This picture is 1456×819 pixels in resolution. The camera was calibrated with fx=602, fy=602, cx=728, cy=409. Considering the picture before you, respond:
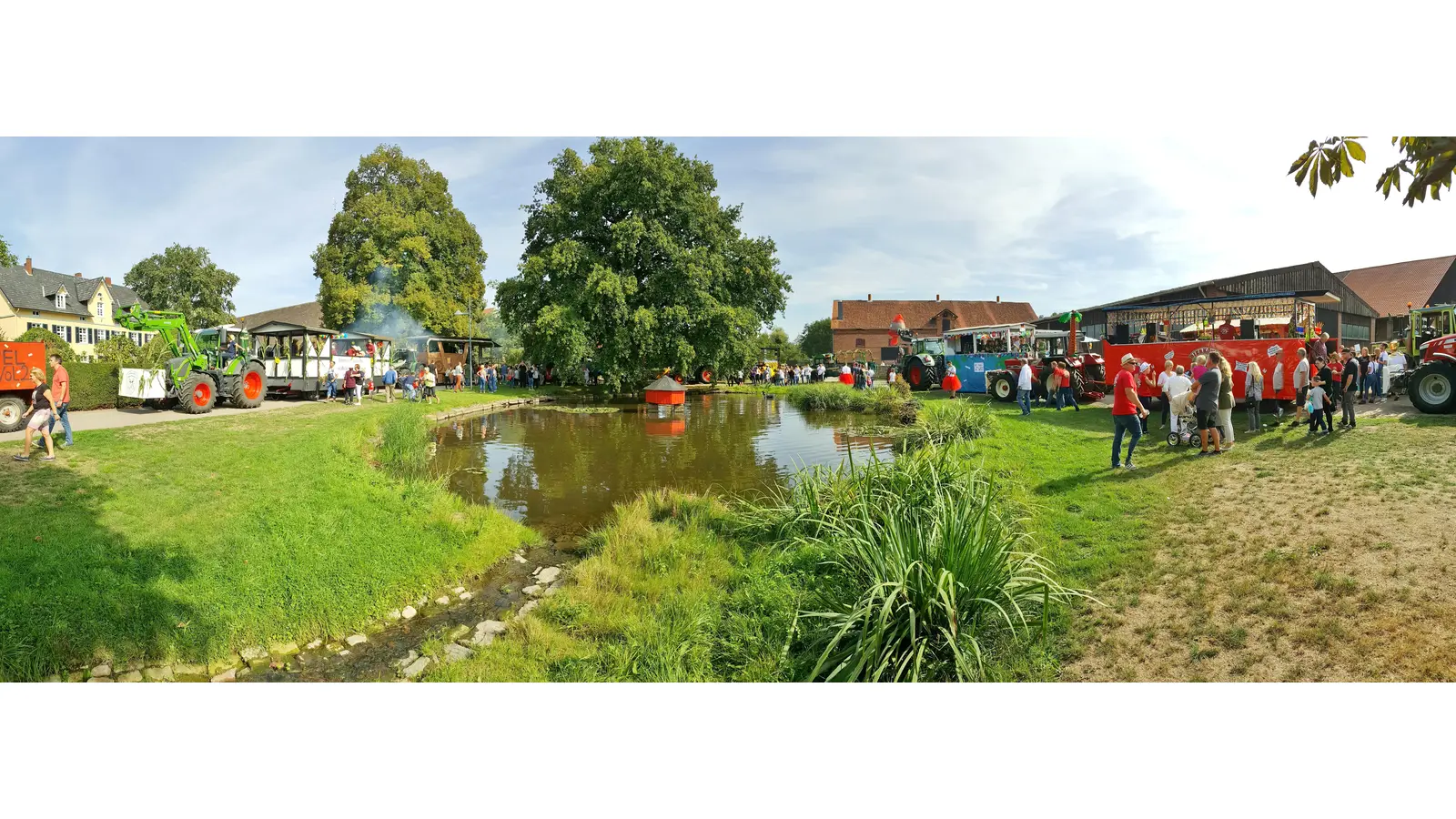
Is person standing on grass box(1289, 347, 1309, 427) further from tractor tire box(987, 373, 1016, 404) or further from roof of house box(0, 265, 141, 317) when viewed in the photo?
roof of house box(0, 265, 141, 317)

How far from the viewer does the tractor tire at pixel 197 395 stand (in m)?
10.0

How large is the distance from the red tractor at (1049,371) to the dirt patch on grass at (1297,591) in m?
10.1

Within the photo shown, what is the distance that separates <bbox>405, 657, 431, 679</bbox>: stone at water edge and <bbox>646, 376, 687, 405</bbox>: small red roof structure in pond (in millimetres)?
17238

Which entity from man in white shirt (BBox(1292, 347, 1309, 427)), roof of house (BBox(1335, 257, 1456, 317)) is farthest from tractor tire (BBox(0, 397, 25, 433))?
roof of house (BBox(1335, 257, 1456, 317))

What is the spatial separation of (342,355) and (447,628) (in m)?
18.8

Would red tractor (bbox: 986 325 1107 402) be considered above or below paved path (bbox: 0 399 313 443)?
above

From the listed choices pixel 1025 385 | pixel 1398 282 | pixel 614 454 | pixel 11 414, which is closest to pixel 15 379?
pixel 11 414

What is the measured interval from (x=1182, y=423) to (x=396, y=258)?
29.7 meters

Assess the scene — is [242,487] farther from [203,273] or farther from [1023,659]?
[1023,659]

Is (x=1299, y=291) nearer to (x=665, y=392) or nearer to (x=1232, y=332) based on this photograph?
(x=1232, y=332)

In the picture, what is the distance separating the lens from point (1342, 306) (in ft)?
48.1

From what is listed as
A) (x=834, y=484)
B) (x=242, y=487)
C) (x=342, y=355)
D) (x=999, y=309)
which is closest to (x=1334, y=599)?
(x=834, y=484)

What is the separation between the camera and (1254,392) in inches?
407

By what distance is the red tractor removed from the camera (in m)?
16.4
